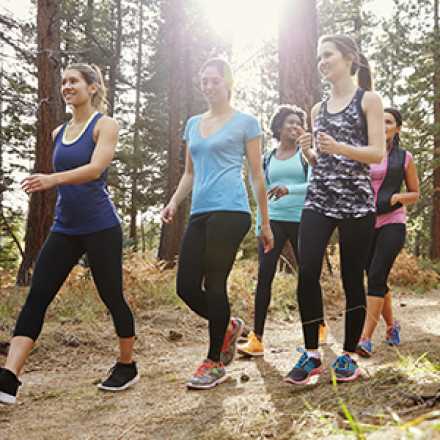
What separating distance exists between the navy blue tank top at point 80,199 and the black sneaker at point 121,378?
110 centimetres

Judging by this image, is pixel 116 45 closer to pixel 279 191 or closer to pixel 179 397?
pixel 279 191

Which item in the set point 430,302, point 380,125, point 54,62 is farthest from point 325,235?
point 54,62

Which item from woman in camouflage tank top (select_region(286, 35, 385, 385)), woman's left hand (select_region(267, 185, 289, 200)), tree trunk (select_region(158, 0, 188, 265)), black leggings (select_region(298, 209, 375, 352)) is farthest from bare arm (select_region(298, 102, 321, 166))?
tree trunk (select_region(158, 0, 188, 265))

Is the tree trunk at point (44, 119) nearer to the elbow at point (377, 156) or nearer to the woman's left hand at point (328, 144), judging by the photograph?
the woman's left hand at point (328, 144)

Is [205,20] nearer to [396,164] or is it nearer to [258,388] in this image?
[396,164]

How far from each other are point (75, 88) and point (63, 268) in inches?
50.1

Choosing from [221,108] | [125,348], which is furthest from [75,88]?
→ [125,348]

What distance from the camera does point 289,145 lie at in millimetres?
5480

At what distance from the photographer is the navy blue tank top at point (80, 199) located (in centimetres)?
375

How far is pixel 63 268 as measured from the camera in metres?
3.82

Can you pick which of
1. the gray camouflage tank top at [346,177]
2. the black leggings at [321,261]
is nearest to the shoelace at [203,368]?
the black leggings at [321,261]

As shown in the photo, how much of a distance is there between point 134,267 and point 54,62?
14.1 feet

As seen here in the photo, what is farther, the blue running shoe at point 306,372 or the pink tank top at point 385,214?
the pink tank top at point 385,214

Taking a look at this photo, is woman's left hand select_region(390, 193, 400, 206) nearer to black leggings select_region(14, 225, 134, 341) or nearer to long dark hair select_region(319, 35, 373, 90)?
long dark hair select_region(319, 35, 373, 90)
